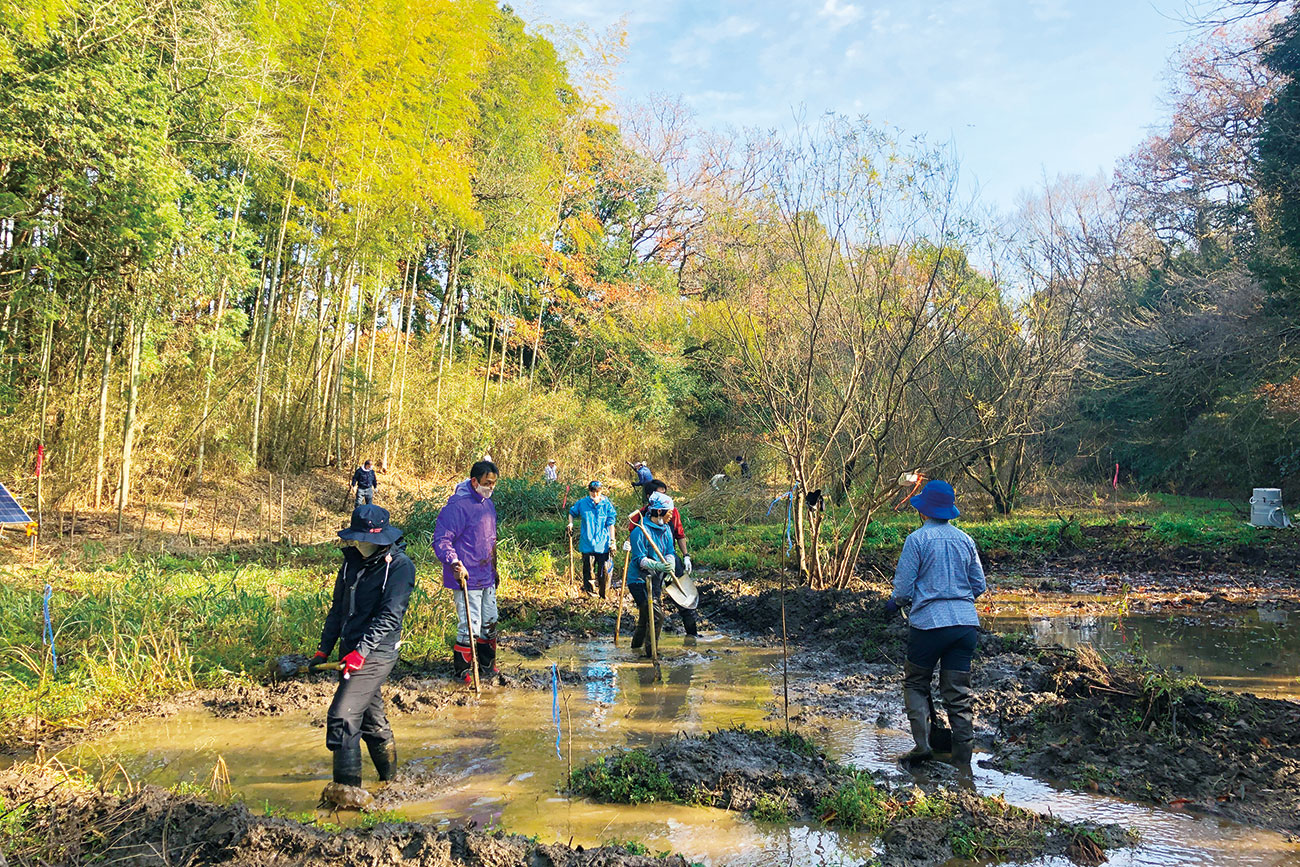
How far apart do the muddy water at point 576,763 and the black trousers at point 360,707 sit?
0.41 meters

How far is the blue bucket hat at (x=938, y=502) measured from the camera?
16.2 ft

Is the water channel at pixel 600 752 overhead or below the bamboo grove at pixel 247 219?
below

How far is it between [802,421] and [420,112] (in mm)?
10329

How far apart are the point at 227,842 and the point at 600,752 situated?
7.30ft

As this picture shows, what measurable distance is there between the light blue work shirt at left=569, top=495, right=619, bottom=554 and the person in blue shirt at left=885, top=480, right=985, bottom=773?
16.8 feet

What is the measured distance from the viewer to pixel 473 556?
6.35m

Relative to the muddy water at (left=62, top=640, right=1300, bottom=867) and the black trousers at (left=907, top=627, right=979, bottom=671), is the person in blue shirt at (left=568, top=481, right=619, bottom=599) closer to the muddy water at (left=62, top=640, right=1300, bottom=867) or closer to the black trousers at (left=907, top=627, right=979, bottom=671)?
the muddy water at (left=62, top=640, right=1300, bottom=867)

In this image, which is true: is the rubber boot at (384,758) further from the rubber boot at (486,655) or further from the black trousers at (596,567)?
the black trousers at (596,567)

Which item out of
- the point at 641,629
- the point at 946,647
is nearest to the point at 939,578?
the point at 946,647

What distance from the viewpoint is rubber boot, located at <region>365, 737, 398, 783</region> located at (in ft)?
14.6

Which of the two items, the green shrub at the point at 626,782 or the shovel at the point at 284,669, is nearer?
the green shrub at the point at 626,782

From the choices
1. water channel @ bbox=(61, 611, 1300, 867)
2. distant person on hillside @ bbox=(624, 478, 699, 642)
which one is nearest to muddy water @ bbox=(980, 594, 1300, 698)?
water channel @ bbox=(61, 611, 1300, 867)

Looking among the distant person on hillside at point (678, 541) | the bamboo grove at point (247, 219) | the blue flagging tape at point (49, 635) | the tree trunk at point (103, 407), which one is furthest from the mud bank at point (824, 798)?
the tree trunk at point (103, 407)

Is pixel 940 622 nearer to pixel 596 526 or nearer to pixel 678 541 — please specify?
pixel 678 541
